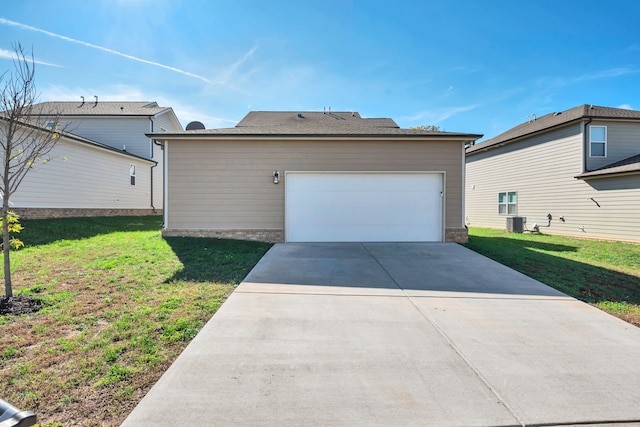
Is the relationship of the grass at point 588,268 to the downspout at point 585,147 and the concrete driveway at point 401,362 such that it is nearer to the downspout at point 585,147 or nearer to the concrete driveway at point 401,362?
the concrete driveway at point 401,362

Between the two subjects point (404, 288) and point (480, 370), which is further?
point (404, 288)

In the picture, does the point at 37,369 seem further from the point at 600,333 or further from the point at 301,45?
the point at 301,45

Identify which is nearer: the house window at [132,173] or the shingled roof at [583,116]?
the shingled roof at [583,116]

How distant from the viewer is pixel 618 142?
11.6 meters

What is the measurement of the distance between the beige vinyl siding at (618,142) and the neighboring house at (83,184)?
18739 millimetres

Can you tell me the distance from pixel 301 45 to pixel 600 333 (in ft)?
34.7

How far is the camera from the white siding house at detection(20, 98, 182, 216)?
11.9 metres

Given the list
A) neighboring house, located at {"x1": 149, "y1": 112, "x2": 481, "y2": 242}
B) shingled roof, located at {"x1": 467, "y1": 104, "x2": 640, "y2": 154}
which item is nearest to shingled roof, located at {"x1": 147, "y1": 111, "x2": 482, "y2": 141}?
neighboring house, located at {"x1": 149, "y1": 112, "x2": 481, "y2": 242}

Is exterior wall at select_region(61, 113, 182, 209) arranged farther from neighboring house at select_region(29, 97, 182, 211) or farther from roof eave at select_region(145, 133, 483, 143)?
roof eave at select_region(145, 133, 483, 143)

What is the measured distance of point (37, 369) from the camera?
2516mm

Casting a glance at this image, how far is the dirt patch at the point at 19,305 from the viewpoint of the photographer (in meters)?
3.65

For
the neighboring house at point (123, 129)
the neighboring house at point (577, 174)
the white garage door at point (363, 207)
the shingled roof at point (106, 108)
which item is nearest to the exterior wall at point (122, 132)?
the neighboring house at point (123, 129)

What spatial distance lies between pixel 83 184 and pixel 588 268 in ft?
58.4

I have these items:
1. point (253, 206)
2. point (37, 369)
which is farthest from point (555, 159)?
point (37, 369)
